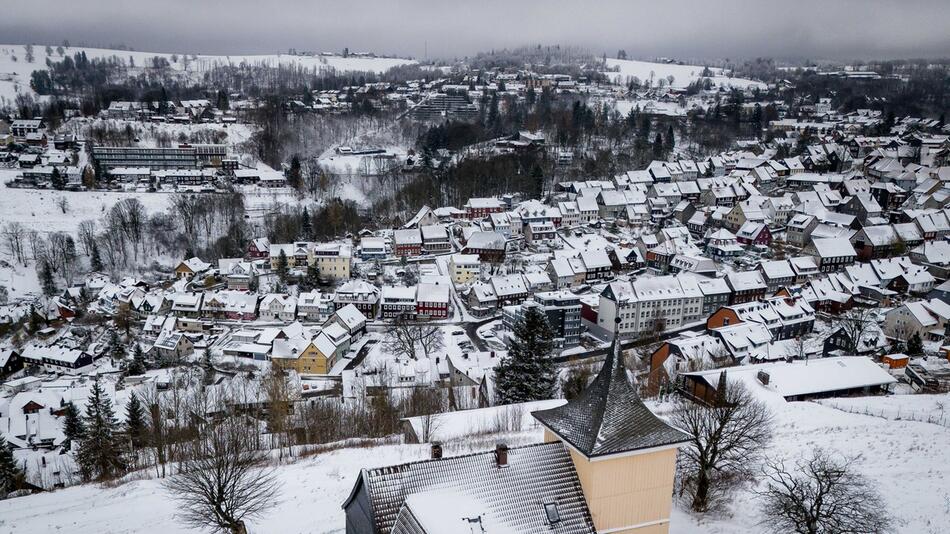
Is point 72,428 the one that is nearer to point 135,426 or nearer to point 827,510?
point 135,426

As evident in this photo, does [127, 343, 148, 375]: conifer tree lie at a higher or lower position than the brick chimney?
lower

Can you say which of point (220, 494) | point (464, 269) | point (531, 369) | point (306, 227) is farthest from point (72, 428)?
point (306, 227)

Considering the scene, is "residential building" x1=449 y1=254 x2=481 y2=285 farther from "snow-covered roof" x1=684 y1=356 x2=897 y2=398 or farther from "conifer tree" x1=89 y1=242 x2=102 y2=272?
"conifer tree" x1=89 y1=242 x2=102 y2=272

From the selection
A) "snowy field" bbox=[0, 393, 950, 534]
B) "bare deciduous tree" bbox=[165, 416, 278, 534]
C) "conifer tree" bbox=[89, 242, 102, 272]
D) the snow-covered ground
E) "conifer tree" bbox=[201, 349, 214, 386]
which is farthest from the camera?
the snow-covered ground

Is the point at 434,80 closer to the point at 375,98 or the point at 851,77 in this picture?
the point at 375,98

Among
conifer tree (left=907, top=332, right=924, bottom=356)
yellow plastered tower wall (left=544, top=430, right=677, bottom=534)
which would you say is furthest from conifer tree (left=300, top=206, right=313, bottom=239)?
yellow plastered tower wall (left=544, top=430, right=677, bottom=534)

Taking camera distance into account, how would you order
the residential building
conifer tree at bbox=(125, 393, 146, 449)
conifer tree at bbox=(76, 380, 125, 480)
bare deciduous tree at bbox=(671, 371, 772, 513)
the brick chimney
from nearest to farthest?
the brick chimney → bare deciduous tree at bbox=(671, 371, 772, 513) → conifer tree at bbox=(76, 380, 125, 480) → conifer tree at bbox=(125, 393, 146, 449) → the residential building

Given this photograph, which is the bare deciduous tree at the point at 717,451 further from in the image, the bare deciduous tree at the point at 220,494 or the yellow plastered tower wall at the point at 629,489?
the bare deciduous tree at the point at 220,494

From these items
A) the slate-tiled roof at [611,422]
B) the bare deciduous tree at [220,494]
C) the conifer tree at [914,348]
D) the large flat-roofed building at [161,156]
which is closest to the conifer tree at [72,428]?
the bare deciduous tree at [220,494]
